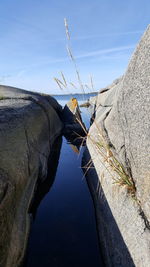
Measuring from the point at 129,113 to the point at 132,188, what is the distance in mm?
1058

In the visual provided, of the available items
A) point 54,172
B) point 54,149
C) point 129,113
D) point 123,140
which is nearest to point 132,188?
point 123,140

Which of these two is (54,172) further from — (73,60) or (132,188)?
(73,60)

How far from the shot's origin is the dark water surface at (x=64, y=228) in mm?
3445

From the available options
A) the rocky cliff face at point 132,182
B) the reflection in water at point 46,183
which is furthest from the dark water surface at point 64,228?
the rocky cliff face at point 132,182

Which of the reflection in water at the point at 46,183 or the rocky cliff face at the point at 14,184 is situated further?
the reflection in water at the point at 46,183

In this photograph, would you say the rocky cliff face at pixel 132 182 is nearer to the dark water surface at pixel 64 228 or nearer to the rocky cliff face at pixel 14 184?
the dark water surface at pixel 64 228

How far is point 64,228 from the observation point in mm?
4156

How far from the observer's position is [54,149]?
9.05 meters

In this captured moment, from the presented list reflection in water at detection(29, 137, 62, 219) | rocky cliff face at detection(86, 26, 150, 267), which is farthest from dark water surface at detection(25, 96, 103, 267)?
rocky cliff face at detection(86, 26, 150, 267)

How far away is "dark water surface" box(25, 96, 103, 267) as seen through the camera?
11.3 feet

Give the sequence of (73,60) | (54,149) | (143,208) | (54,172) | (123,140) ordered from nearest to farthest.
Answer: (143,208) → (73,60) → (123,140) → (54,172) → (54,149)

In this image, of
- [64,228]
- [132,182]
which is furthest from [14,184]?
[132,182]

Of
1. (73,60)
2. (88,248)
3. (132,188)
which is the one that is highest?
(73,60)

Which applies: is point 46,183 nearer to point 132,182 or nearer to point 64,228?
point 64,228
